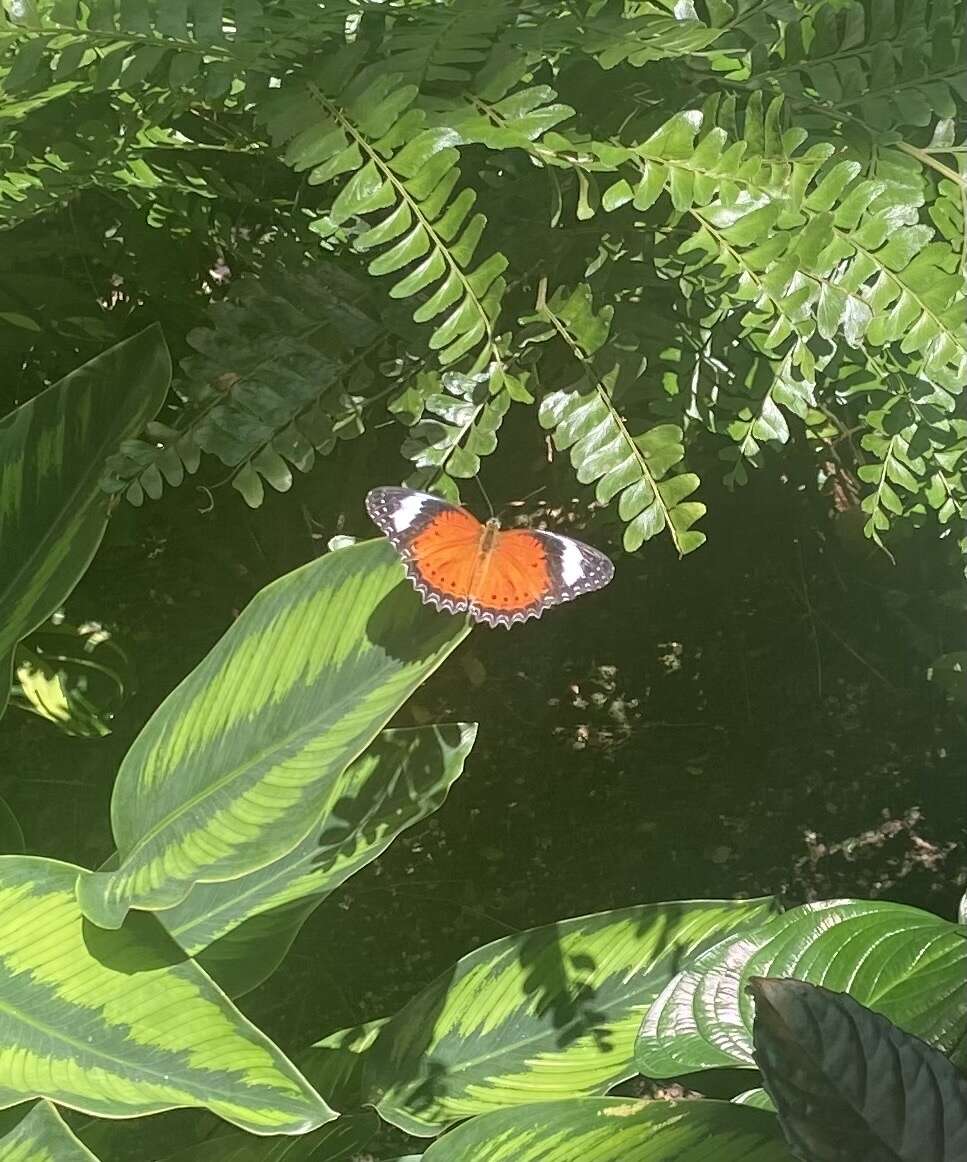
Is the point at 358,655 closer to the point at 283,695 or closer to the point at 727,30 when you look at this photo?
the point at 283,695

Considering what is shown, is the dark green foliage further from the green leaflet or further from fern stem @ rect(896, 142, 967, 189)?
the green leaflet

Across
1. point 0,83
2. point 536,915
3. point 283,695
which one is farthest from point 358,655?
point 536,915

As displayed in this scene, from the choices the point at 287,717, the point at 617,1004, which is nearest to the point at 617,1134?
the point at 617,1004

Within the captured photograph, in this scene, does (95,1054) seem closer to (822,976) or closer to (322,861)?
(322,861)

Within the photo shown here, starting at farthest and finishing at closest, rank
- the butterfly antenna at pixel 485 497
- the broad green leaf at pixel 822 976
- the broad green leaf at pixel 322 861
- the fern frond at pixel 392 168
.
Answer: the butterfly antenna at pixel 485 497 → the broad green leaf at pixel 322 861 → the broad green leaf at pixel 822 976 → the fern frond at pixel 392 168

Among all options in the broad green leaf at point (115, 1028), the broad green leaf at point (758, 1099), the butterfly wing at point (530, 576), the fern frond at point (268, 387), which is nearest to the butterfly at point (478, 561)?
the butterfly wing at point (530, 576)

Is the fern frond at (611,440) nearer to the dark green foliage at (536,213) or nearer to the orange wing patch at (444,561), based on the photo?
the dark green foliage at (536,213)

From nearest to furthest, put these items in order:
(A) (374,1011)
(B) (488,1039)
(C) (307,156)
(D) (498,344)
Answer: (C) (307,156), (D) (498,344), (B) (488,1039), (A) (374,1011)
